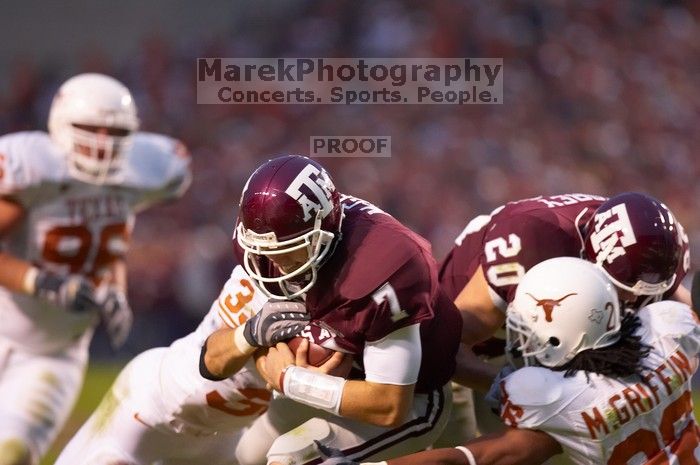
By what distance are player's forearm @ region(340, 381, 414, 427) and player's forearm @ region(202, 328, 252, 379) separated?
28 cm

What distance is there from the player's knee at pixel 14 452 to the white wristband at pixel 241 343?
115cm

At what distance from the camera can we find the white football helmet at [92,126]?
13.1ft

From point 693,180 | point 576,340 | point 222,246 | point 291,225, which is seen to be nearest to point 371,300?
point 291,225

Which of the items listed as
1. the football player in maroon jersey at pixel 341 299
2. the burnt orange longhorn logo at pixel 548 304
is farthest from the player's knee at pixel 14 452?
the burnt orange longhorn logo at pixel 548 304

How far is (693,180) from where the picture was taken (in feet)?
26.6

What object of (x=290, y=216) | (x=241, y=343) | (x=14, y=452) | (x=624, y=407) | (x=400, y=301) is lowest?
(x=14, y=452)

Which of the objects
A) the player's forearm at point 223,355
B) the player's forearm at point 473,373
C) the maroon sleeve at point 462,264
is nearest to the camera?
the player's forearm at point 223,355

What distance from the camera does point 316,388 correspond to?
2457mm

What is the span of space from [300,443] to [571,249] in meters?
0.81

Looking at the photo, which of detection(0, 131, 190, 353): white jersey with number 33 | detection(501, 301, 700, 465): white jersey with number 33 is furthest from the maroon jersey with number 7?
detection(0, 131, 190, 353): white jersey with number 33

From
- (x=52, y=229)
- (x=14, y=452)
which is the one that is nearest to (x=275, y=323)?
(x=14, y=452)

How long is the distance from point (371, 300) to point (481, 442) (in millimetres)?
366

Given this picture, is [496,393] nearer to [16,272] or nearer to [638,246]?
[638,246]

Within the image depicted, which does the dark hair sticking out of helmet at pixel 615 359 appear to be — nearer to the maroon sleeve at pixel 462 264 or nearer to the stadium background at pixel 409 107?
the maroon sleeve at pixel 462 264
